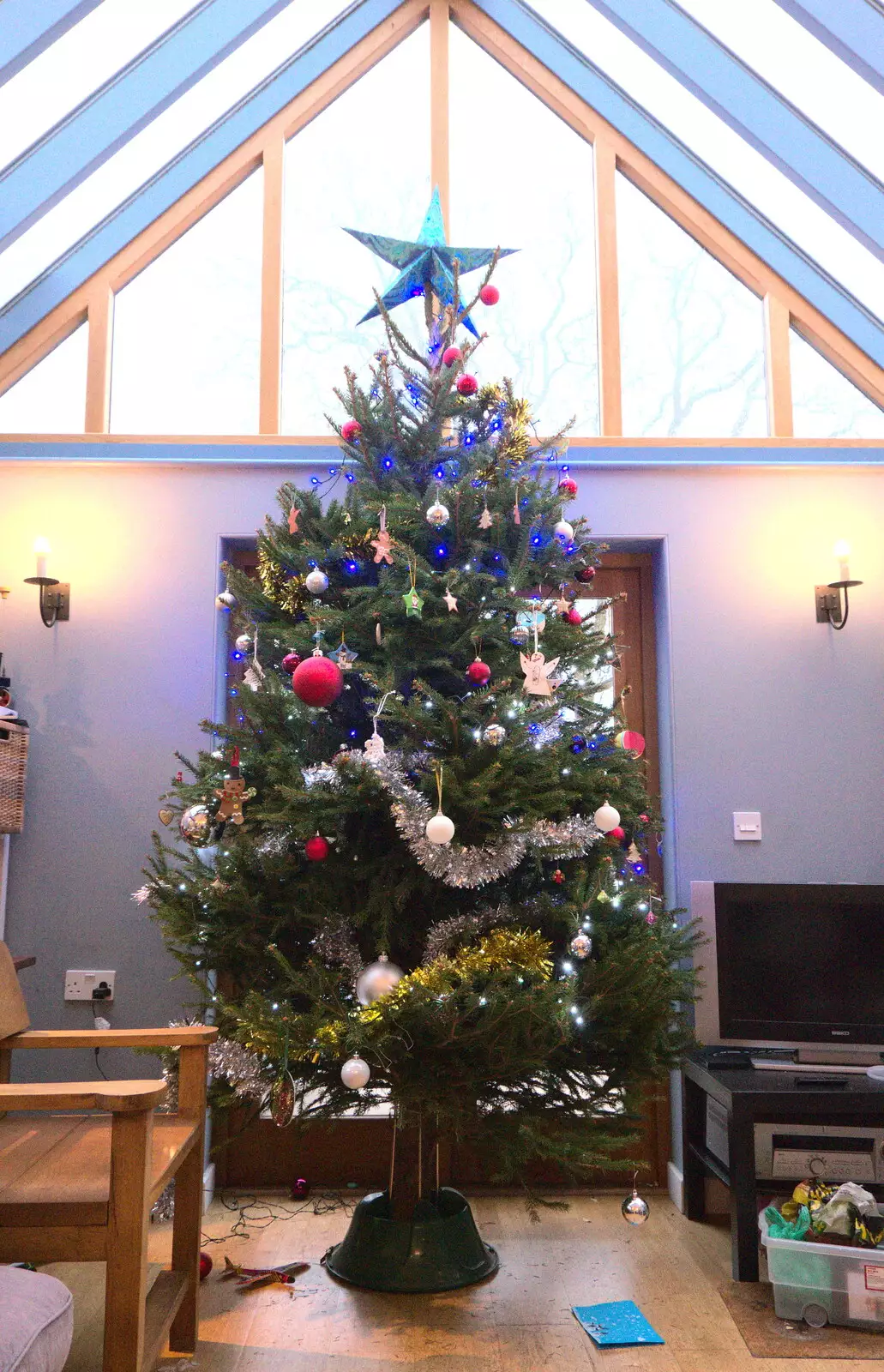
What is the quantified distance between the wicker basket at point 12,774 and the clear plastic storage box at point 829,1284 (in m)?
2.43

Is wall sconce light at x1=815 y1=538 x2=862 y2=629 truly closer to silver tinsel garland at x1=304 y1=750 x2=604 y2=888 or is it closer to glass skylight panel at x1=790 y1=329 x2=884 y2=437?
glass skylight panel at x1=790 y1=329 x2=884 y2=437

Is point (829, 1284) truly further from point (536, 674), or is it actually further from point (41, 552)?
point (41, 552)

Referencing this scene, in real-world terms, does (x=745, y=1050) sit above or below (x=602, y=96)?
below

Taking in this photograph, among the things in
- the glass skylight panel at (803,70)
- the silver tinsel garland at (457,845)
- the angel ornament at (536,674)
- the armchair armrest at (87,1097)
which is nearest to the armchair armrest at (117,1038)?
the armchair armrest at (87,1097)

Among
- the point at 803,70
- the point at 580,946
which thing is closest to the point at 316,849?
the point at 580,946

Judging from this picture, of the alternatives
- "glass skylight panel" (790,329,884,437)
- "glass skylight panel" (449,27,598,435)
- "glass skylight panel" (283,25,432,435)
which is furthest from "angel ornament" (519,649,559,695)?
"glass skylight panel" (790,329,884,437)

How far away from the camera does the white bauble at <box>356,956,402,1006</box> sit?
2.44m

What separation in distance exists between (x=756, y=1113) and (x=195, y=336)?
123 inches

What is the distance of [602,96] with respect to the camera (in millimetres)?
3980

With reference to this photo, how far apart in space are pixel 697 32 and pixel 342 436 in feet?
5.73

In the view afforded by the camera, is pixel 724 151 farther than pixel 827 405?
No

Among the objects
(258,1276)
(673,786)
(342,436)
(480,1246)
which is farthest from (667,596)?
(258,1276)

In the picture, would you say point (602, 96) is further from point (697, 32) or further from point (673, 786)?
point (673, 786)

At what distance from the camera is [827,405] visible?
391 centimetres
